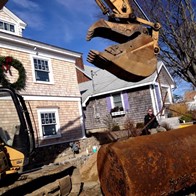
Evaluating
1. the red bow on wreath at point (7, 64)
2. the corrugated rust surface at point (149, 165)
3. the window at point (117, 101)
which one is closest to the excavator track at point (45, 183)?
the corrugated rust surface at point (149, 165)

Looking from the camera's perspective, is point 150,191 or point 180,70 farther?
point 180,70

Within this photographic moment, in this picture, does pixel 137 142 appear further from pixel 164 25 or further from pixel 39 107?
pixel 164 25

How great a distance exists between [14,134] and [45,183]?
1.28 m

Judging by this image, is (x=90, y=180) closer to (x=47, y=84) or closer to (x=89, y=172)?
(x=89, y=172)

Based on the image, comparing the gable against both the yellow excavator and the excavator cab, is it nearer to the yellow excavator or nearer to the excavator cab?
the excavator cab

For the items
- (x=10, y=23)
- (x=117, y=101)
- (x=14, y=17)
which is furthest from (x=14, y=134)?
(x=117, y=101)

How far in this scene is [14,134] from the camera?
5879 mm

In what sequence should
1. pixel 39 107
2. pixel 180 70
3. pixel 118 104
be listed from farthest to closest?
pixel 118 104 < pixel 180 70 < pixel 39 107

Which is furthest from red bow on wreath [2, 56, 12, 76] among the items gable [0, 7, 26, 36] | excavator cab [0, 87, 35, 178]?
excavator cab [0, 87, 35, 178]

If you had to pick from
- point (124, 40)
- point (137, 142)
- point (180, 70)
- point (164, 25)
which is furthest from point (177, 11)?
point (137, 142)

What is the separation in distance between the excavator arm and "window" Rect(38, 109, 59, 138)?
1040 centimetres

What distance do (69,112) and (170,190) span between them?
13.0 metres

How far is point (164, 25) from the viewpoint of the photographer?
609 inches

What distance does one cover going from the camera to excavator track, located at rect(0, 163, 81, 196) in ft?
18.3
